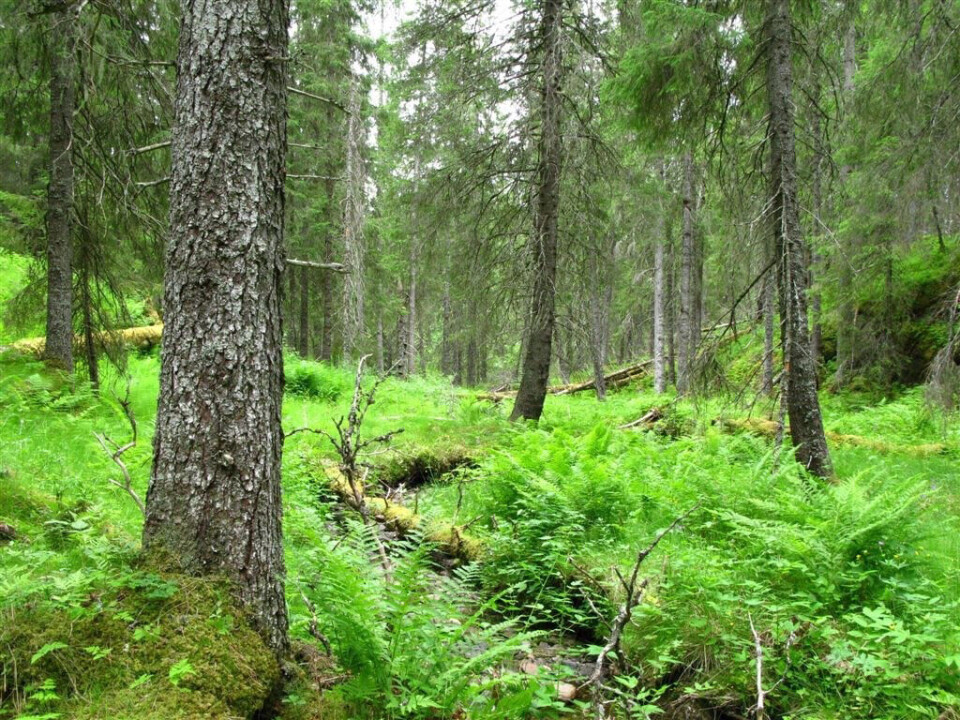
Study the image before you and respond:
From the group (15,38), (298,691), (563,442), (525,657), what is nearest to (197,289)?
(298,691)

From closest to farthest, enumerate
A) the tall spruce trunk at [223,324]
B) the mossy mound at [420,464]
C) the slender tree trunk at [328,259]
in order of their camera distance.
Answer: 1. the tall spruce trunk at [223,324]
2. the mossy mound at [420,464]
3. the slender tree trunk at [328,259]

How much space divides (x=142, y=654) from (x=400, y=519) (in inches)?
149

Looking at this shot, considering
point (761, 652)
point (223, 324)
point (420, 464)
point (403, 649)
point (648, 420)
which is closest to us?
point (223, 324)

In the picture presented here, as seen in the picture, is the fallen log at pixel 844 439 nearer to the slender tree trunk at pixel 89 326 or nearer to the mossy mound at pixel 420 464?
the mossy mound at pixel 420 464

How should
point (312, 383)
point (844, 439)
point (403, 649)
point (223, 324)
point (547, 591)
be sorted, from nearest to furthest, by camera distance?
1. point (223, 324)
2. point (403, 649)
3. point (547, 591)
4. point (844, 439)
5. point (312, 383)

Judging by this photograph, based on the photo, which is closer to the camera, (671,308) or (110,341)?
(110,341)

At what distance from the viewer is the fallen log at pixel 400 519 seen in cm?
526

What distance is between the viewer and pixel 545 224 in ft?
31.8

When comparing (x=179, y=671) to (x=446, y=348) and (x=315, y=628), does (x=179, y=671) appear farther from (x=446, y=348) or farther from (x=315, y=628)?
(x=446, y=348)

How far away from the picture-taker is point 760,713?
2422mm

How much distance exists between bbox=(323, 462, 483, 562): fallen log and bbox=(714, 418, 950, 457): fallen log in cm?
581

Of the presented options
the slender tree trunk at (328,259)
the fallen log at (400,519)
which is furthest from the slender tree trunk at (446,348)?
the fallen log at (400,519)

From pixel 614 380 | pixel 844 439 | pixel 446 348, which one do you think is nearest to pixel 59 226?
pixel 844 439

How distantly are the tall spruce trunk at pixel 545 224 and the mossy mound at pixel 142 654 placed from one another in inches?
303
